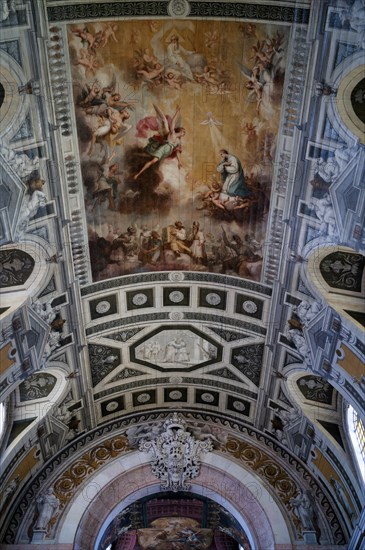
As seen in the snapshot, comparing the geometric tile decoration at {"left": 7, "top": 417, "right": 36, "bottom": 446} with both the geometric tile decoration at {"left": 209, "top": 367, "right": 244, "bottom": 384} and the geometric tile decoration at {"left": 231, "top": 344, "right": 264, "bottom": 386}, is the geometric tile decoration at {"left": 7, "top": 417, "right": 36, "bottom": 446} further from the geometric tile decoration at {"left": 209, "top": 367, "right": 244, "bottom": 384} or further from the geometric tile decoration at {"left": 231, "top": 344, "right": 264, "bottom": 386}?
the geometric tile decoration at {"left": 231, "top": 344, "right": 264, "bottom": 386}

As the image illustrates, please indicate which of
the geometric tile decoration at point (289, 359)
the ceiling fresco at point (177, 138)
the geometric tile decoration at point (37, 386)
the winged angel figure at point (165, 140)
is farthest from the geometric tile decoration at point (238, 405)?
the winged angel figure at point (165, 140)

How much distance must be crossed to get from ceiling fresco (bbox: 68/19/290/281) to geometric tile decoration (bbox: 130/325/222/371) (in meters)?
2.52

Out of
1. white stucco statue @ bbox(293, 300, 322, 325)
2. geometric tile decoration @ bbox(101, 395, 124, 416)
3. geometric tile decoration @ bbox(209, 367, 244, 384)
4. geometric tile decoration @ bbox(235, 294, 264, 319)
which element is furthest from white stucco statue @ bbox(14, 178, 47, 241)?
geometric tile decoration @ bbox(209, 367, 244, 384)

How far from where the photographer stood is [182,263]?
1845 cm

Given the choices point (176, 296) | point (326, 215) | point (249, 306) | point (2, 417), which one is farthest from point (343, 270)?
point (2, 417)

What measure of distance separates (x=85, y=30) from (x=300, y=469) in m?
14.3

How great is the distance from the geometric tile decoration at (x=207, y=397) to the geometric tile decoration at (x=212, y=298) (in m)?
3.73

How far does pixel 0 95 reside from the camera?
13383 millimetres

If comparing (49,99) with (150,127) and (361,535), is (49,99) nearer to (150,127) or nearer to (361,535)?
(150,127)

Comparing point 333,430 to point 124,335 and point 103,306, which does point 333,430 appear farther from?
point 103,306

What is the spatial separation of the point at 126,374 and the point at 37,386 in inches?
116

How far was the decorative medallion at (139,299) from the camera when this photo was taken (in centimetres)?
1894

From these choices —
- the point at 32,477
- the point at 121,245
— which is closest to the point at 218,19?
the point at 121,245

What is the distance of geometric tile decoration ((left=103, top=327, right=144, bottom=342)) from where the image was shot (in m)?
19.6
